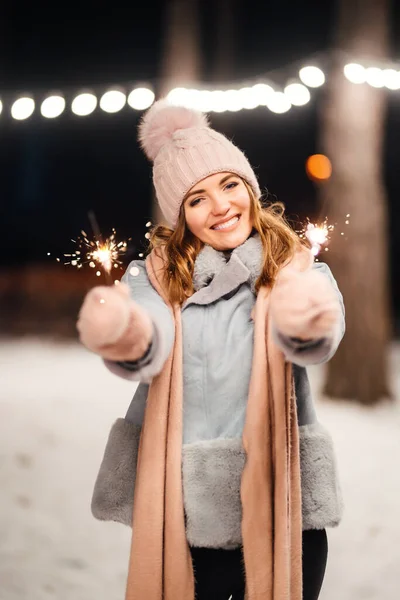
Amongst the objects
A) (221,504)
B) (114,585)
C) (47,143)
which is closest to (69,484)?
(114,585)

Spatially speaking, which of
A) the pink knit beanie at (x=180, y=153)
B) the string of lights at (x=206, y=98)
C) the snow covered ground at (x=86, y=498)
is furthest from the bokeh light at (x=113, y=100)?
the snow covered ground at (x=86, y=498)

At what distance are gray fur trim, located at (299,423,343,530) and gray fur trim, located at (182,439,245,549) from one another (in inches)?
5.8

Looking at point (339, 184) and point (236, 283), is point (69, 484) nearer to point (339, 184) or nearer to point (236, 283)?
point (236, 283)

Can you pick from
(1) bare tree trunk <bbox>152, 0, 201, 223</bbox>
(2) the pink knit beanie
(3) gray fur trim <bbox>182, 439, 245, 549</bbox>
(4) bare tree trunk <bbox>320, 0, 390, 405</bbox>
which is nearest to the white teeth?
(2) the pink knit beanie

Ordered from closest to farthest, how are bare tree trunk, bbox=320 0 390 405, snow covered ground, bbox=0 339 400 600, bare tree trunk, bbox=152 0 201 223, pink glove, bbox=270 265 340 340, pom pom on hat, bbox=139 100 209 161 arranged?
pink glove, bbox=270 265 340 340 < pom pom on hat, bbox=139 100 209 161 < snow covered ground, bbox=0 339 400 600 < bare tree trunk, bbox=152 0 201 223 < bare tree trunk, bbox=320 0 390 405

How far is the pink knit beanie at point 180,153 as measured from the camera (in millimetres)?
1206

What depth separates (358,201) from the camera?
3281 millimetres

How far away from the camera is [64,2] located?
10.5 feet

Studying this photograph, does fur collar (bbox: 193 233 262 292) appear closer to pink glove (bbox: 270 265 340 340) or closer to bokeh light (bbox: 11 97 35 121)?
pink glove (bbox: 270 265 340 340)

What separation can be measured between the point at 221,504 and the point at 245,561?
0.11 metres

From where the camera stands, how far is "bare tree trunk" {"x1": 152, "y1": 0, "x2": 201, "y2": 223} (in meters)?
3.15

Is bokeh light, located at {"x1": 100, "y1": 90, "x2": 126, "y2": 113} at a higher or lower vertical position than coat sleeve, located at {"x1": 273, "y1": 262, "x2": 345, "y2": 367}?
higher

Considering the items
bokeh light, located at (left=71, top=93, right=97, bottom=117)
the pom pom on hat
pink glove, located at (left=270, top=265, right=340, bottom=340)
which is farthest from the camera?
bokeh light, located at (left=71, top=93, right=97, bottom=117)

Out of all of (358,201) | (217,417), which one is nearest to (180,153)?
(217,417)
